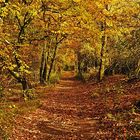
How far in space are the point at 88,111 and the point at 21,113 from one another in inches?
165

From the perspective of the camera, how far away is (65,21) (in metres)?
17.8

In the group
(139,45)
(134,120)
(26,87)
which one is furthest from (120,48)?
(134,120)

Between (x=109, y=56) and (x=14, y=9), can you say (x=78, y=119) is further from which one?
(x=109, y=56)

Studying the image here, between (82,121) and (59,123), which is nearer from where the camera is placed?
(59,123)

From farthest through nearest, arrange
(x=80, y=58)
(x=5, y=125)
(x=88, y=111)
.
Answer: (x=80, y=58) → (x=88, y=111) → (x=5, y=125)

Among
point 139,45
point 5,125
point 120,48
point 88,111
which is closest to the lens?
point 5,125

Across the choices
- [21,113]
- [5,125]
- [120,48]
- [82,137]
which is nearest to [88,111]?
[21,113]

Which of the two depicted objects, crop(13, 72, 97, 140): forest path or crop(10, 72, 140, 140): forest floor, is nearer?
crop(10, 72, 140, 140): forest floor

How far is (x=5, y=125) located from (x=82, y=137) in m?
2.99

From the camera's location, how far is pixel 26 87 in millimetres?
22828

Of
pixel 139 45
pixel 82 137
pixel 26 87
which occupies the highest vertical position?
pixel 139 45

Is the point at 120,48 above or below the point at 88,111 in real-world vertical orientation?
above

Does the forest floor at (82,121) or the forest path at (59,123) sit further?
the forest path at (59,123)

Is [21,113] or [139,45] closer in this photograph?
[21,113]
